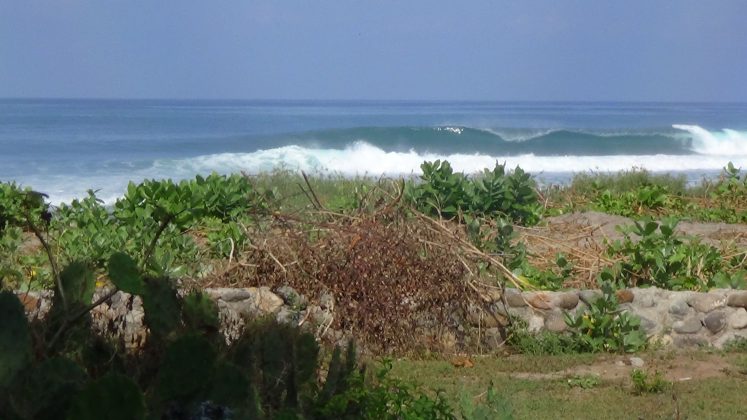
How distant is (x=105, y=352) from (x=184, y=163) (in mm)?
32087

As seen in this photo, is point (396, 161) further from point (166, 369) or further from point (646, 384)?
point (166, 369)

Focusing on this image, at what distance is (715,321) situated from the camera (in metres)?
7.99

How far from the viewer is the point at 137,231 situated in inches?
351

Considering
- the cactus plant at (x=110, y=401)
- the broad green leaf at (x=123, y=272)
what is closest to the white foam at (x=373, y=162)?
the broad green leaf at (x=123, y=272)

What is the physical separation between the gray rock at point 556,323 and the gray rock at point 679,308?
900 mm

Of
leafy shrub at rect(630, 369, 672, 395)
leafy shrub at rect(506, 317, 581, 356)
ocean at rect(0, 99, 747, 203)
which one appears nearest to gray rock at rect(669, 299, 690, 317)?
leafy shrub at rect(506, 317, 581, 356)

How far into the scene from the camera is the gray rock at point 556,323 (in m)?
7.85

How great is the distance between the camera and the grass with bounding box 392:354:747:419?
6.11 m

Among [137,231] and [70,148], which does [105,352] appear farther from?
[70,148]

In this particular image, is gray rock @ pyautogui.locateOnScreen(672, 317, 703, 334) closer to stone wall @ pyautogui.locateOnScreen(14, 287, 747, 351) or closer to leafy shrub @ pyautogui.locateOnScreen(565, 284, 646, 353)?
stone wall @ pyautogui.locateOnScreen(14, 287, 747, 351)

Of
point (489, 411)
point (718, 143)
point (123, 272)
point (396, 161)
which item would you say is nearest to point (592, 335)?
point (489, 411)

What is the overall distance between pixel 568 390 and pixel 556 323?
122cm

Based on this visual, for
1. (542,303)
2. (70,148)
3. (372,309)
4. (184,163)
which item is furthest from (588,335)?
(70,148)

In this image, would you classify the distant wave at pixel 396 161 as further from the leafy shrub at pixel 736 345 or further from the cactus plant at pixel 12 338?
the cactus plant at pixel 12 338
